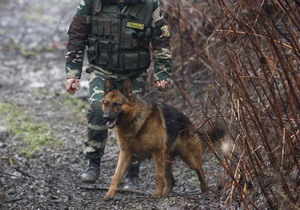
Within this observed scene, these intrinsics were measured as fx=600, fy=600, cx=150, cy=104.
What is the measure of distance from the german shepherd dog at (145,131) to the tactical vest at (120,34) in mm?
446

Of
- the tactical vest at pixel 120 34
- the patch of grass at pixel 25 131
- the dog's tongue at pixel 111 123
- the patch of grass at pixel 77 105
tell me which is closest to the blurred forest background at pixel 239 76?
the tactical vest at pixel 120 34

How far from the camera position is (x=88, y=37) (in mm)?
6090

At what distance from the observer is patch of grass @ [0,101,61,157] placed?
25.3 ft

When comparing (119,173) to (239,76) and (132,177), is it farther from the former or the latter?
(239,76)

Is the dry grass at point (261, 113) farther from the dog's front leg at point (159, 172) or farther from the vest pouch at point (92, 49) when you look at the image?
the vest pouch at point (92, 49)

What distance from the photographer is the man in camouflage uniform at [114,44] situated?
589 centimetres

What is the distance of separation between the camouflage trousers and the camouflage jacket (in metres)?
0.10

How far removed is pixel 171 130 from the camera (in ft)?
18.9

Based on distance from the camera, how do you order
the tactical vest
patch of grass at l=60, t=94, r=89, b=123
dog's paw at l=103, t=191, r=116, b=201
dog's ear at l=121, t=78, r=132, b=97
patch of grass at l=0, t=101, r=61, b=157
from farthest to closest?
patch of grass at l=60, t=94, r=89, b=123, patch of grass at l=0, t=101, r=61, b=157, the tactical vest, dog's paw at l=103, t=191, r=116, b=201, dog's ear at l=121, t=78, r=132, b=97

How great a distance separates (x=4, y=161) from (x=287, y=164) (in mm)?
3857

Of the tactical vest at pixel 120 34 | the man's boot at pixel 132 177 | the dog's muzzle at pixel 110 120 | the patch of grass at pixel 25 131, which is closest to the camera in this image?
the dog's muzzle at pixel 110 120

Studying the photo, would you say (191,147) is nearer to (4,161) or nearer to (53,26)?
(4,161)

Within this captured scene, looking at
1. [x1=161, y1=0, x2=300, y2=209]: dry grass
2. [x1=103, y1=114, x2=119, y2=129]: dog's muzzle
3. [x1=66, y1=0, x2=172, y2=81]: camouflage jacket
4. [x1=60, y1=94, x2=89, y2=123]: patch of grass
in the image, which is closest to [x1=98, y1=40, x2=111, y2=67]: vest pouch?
[x1=66, y1=0, x2=172, y2=81]: camouflage jacket

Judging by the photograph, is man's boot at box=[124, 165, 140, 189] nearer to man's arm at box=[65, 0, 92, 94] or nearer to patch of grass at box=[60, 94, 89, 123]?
man's arm at box=[65, 0, 92, 94]
